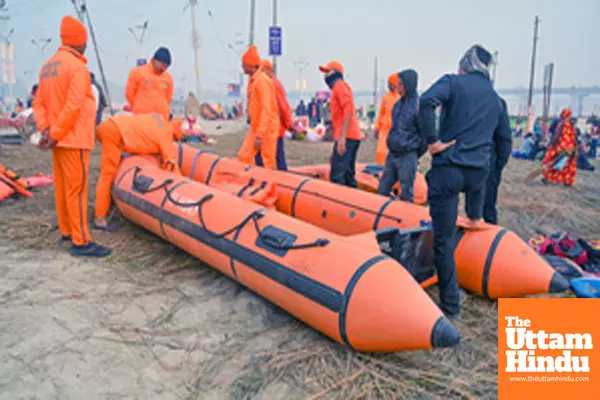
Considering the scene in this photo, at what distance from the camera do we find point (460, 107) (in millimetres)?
2398

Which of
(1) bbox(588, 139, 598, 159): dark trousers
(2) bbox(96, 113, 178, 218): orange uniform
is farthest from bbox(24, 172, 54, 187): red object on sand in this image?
(1) bbox(588, 139, 598, 159): dark trousers

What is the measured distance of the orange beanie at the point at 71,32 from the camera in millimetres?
3227

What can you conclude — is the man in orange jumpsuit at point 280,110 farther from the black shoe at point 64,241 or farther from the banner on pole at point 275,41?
the banner on pole at point 275,41

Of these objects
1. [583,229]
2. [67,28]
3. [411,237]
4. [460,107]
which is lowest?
[583,229]

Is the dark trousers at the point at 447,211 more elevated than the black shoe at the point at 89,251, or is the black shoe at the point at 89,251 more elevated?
the dark trousers at the point at 447,211

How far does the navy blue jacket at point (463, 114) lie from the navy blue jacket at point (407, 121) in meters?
1.31

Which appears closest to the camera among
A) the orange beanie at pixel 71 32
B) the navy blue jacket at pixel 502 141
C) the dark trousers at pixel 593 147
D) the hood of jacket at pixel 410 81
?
the orange beanie at pixel 71 32

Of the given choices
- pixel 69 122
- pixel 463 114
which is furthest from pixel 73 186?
pixel 463 114

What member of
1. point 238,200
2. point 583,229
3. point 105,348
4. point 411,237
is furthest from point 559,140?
point 105,348

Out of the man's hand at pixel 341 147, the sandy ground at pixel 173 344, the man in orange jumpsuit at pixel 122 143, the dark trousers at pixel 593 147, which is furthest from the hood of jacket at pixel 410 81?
the dark trousers at pixel 593 147

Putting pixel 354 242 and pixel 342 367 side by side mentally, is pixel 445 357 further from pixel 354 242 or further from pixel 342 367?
pixel 354 242

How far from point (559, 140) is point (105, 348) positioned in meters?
7.80

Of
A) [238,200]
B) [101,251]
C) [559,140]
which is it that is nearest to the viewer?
[238,200]

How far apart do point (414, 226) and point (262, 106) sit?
221cm
